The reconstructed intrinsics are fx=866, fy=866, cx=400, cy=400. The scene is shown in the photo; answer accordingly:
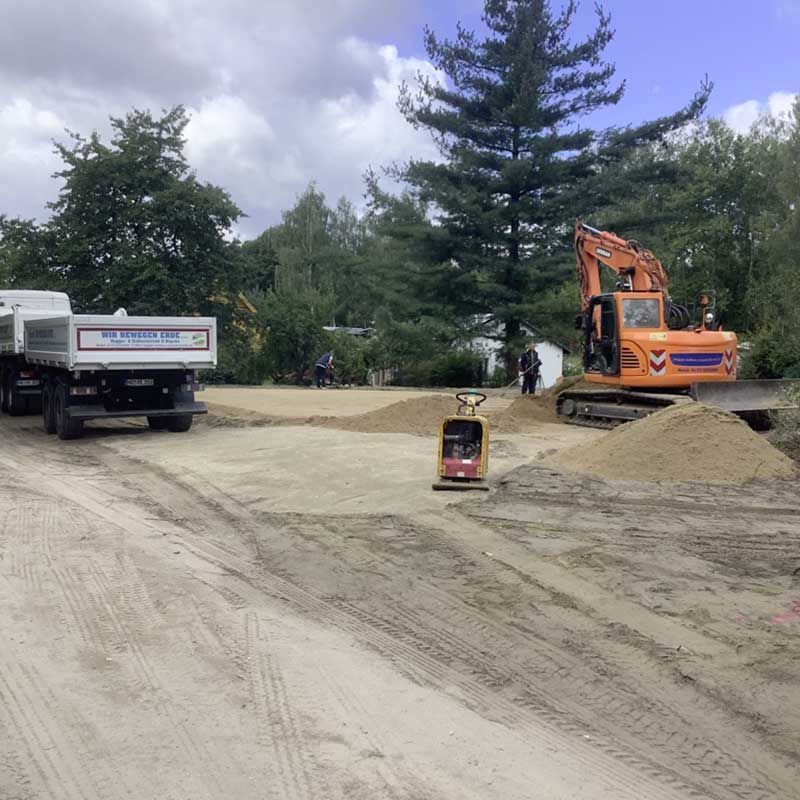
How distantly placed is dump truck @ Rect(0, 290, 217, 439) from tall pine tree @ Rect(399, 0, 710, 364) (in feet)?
57.1

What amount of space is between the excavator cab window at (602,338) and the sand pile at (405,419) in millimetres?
3130

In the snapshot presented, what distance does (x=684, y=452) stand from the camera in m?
10.9

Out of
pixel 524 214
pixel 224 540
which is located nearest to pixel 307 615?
pixel 224 540

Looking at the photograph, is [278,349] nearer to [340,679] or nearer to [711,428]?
[711,428]

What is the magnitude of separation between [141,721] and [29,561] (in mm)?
3451

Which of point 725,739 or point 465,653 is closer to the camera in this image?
point 725,739

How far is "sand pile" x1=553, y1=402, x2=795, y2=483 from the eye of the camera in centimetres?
1065

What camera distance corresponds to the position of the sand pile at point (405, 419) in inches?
651

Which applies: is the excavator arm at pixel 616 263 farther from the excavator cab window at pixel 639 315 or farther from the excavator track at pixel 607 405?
the excavator track at pixel 607 405

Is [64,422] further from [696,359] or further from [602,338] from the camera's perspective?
[696,359]

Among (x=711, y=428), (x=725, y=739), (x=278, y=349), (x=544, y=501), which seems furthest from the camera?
(x=278, y=349)

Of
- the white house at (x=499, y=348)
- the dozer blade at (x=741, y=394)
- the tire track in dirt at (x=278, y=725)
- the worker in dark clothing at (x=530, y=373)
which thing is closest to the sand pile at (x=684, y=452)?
the dozer blade at (x=741, y=394)

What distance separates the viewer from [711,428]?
1132cm

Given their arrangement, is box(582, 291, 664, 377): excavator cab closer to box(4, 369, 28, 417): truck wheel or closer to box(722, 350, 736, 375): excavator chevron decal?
box(722, 350, 736, 375): excavator chevron decal
